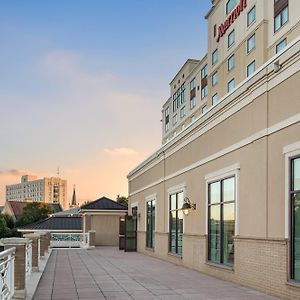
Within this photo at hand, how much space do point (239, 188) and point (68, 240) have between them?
2140 cm

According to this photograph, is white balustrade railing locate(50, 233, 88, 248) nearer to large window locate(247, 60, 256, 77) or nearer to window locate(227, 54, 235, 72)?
large window locate(247, 60, 256, 77)

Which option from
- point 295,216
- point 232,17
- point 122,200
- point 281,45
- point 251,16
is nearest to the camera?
point 295,216

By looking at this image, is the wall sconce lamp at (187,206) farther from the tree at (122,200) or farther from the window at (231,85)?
the tree at (122,200)

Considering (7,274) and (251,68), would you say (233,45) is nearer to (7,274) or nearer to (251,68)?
(251,68)

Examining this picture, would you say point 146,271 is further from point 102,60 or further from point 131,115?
point 131,115

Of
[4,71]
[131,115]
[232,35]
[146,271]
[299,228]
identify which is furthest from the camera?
[232,35]

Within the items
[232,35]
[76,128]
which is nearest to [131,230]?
[76,128]

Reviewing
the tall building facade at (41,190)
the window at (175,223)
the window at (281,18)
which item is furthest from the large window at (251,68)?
the tall building facade at (41,190)

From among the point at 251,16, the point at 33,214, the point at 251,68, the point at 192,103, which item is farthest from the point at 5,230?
the point at 251,16

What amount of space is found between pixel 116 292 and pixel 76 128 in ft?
53.2

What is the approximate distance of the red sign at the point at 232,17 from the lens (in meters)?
44.6

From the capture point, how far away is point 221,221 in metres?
15.0

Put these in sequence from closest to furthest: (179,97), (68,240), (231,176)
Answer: (231,176) → (68,240) → (179,97)

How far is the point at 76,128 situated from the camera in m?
26.8
